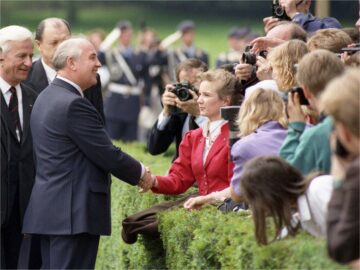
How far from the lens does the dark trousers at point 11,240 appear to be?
9344 mm

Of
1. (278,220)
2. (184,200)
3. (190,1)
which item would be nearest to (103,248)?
(184,200)

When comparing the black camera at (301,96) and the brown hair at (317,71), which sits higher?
the brown hair at (317,71)

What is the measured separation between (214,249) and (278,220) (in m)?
0.95

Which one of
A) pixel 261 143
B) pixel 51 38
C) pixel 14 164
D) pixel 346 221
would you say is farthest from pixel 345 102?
pixel 51 38

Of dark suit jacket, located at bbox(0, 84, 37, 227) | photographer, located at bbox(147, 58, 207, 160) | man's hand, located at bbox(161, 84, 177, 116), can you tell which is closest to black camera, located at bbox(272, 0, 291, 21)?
photographer, located at bbox(147, 58, 207, 160)

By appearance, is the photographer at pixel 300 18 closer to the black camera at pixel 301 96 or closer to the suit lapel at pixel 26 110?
the suit lapel at pixel 26 110

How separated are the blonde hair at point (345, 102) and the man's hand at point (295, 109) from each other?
1357 millimetres

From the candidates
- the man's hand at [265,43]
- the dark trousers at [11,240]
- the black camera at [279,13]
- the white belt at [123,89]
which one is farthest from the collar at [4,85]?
the white belt at [123,89]

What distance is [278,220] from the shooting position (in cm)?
650

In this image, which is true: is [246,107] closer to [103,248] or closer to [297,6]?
[297,6]

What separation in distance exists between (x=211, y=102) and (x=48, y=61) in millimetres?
2096

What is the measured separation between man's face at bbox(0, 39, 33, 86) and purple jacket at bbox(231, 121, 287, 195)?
259 cm

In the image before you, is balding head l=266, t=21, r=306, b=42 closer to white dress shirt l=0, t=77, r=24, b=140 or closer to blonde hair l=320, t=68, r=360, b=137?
white dress shirt l=0, t=77, r=24, b=140

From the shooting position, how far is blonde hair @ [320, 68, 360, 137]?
538cm
